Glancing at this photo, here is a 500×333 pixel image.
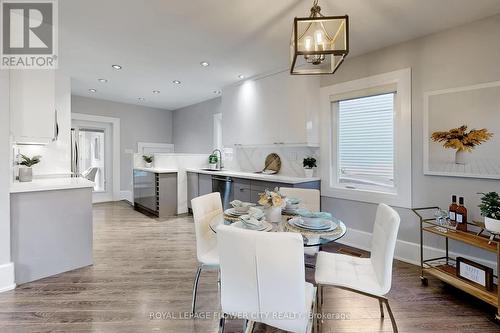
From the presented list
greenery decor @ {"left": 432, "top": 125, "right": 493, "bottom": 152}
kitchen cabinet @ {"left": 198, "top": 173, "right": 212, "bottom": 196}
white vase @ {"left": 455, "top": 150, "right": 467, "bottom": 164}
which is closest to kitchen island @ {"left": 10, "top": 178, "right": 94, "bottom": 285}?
kitchen cabinet @ {"left": 198, "top": 173, "right": 212, "bottom": 196}

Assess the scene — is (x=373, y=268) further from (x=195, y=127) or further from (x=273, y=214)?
(x=195, y=127)

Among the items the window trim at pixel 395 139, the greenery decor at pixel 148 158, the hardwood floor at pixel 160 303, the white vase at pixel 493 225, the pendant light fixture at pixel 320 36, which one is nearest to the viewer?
the pendant light fixture at pixel 320 36


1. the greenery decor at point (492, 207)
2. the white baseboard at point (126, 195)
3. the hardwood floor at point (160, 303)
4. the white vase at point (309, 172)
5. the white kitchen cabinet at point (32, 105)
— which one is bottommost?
the hardwood floor at point (160, 303)

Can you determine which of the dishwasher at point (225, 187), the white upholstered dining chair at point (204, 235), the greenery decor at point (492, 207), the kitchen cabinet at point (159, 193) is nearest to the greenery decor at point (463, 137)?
the greenery decor at point (492, 207)

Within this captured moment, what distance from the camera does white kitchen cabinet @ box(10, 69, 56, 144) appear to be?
261 centimetres

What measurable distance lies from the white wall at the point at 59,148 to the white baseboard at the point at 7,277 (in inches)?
66.2

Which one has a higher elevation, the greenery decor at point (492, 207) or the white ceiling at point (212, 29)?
the white ceiling at point (212, 29)

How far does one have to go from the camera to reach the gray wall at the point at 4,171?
2285mm

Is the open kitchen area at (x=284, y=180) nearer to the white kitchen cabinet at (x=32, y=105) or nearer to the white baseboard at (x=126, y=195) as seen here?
the white kitchen cabinet at (x=32, y=105)

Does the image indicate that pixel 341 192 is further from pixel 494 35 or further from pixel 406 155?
pixel 494 35

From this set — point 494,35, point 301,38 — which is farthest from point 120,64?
point 494,35

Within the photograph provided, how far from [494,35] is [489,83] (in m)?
0.45

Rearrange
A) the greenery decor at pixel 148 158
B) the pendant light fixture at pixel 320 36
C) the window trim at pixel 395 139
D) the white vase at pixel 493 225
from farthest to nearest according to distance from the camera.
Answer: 1. the greenery decor at pixel 148 158
2. the window trim at pixel 395 139
3. the white vase at pixel 493 225
4. the pendant light fixture at pixel 320 36

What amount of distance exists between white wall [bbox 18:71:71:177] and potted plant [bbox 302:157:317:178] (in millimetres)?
3611
